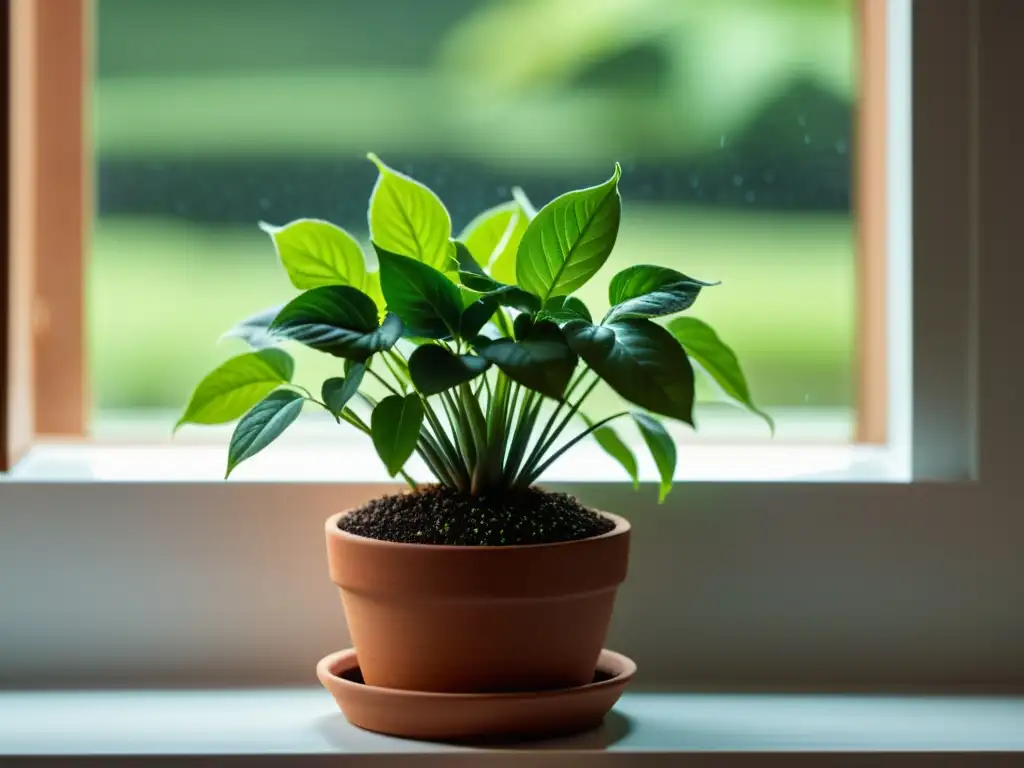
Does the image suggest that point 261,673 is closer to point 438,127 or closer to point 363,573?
point 363,573

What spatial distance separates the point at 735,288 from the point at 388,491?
0.43 meters

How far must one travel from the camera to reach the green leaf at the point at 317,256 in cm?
88

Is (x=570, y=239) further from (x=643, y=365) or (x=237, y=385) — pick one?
(x=237, y=385)

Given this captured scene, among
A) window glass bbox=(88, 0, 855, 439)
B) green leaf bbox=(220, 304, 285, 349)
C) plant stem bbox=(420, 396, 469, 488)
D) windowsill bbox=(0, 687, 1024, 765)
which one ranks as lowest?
windowsill bbox=(0, 687, 1024, 765)

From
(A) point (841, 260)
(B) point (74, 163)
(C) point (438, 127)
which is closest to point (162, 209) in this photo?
(B) point (74, 163)

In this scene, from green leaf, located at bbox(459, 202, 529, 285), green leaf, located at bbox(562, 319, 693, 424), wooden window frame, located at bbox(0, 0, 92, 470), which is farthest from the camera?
wooden window frame, located at bbox(0, 0, 92, 470)

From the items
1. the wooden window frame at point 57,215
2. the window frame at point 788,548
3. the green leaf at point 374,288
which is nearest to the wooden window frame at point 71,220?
the wooden window frame at point 57,215

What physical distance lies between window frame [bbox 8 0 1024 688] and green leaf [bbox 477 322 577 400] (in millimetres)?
275

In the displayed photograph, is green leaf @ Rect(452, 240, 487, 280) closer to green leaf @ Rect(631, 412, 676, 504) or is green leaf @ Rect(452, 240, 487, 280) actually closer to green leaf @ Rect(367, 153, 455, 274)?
green leaf @ Rect(367, 153, 455, 274)

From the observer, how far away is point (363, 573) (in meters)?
0.83

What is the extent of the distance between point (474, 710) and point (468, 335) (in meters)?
0.28

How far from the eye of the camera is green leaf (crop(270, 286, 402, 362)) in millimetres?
757

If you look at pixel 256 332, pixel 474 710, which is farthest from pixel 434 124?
pixel 474 710

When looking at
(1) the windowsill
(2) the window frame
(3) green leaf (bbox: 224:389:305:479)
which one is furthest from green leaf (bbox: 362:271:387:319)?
(1) the windowsill
